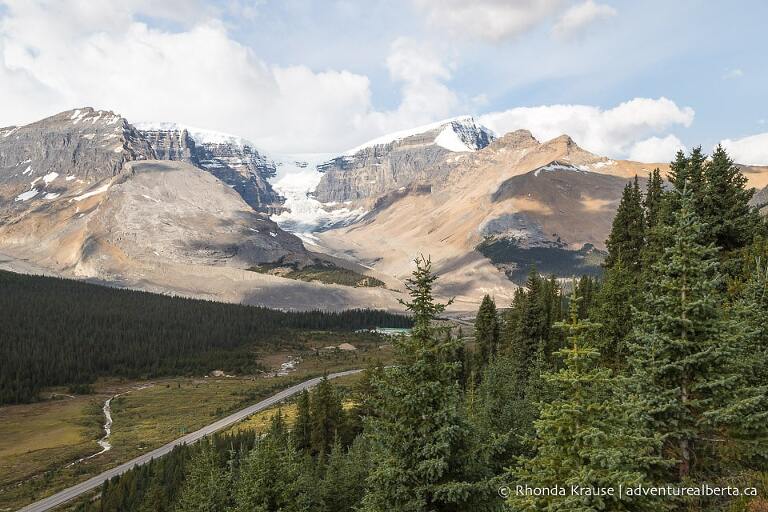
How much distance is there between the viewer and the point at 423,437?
16141mm

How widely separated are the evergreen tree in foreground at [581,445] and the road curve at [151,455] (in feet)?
156

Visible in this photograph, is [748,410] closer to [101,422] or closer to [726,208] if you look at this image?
[726,208]

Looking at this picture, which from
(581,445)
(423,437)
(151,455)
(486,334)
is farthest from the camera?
(486,334)

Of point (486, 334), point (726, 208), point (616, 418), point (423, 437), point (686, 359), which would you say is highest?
point (726, 208)

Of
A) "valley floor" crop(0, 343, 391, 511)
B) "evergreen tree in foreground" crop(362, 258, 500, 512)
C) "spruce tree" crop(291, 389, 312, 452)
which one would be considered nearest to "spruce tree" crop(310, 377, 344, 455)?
"spruce tree" crop(291, 389, 312, 452)

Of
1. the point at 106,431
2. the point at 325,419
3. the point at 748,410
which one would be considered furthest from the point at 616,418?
the point at 106,431

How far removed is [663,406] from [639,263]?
50.5m

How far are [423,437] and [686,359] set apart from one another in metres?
8.04

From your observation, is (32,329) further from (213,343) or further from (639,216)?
(639,216)

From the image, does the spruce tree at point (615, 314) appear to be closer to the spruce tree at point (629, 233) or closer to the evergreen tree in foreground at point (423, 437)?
the spruce tree at point (629, 233)

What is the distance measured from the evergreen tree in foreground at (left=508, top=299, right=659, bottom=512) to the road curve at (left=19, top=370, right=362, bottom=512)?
156 feet

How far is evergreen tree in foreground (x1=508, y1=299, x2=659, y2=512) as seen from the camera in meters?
12.0

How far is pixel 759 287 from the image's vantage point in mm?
21578

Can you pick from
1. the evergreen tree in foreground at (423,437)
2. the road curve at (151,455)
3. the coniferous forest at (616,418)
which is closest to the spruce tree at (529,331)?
the road curve at (151,455)
